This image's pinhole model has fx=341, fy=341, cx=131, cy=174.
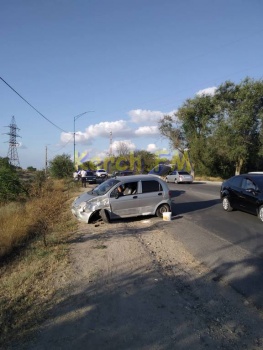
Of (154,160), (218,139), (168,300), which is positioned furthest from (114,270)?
(154,160)

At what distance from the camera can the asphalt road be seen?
5699mm

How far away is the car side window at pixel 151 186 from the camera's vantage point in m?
12.4

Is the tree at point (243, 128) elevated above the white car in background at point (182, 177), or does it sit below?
above

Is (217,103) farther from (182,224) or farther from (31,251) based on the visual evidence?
(31,251)

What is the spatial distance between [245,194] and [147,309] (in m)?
8.28

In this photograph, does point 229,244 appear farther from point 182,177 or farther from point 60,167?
point 60,167

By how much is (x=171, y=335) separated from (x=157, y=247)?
421cm

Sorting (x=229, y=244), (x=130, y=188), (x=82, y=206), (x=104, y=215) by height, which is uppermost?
(x=130, y=188)

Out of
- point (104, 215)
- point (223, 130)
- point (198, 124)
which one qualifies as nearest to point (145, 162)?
point (198, 124)

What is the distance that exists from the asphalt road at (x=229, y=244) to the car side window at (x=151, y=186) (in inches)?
51.1

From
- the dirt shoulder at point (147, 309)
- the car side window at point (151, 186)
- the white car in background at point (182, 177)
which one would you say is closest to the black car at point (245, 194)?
the car side window at point (151, 186)

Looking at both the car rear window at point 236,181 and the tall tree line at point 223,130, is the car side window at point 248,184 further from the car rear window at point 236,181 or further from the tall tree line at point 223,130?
the tall tree line at point 223,130

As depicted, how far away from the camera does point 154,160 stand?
69.6 metres

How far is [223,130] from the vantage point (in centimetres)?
3916
